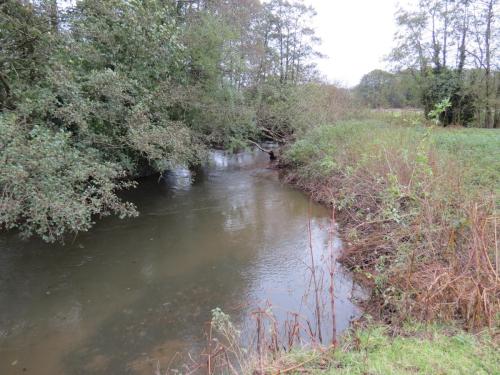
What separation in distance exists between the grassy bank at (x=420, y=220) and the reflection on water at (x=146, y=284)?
0.79 m

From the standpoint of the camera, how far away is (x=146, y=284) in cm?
562

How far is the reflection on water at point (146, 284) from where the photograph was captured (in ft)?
13.6

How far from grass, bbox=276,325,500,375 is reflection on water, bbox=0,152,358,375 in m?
1.40

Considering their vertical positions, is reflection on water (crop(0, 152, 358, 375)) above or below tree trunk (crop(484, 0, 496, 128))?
below

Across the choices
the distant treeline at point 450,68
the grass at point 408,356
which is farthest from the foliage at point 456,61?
the grass at point 408,356

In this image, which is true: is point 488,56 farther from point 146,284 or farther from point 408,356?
point 146,284

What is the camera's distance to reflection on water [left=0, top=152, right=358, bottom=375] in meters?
4.15

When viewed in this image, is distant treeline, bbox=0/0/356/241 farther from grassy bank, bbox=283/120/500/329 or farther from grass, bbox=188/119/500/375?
grassy bank, bbox=283/120/500/329

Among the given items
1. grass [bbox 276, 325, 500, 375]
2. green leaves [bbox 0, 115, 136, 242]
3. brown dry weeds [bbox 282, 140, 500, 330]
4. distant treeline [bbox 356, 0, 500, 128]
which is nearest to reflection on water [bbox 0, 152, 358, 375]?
brown dry weeds [bbox 282, 140, 500, 330]

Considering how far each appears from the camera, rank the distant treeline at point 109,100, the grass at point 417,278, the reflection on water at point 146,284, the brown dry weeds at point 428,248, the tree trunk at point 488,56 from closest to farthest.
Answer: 1. the grass at point 417,278
2. the brown dry weeds at point 428,248
3. the reflection on water at point 146,284
4. the distant treeline at point 109,100
5. the tree trunk at point 488,56

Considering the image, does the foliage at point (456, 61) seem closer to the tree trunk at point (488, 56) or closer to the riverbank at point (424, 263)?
the tree trunk at point (488, 56)

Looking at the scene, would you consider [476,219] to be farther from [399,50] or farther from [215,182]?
[399,50]

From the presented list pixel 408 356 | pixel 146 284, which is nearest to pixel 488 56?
pixel 408 356

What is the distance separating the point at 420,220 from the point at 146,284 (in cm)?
458
